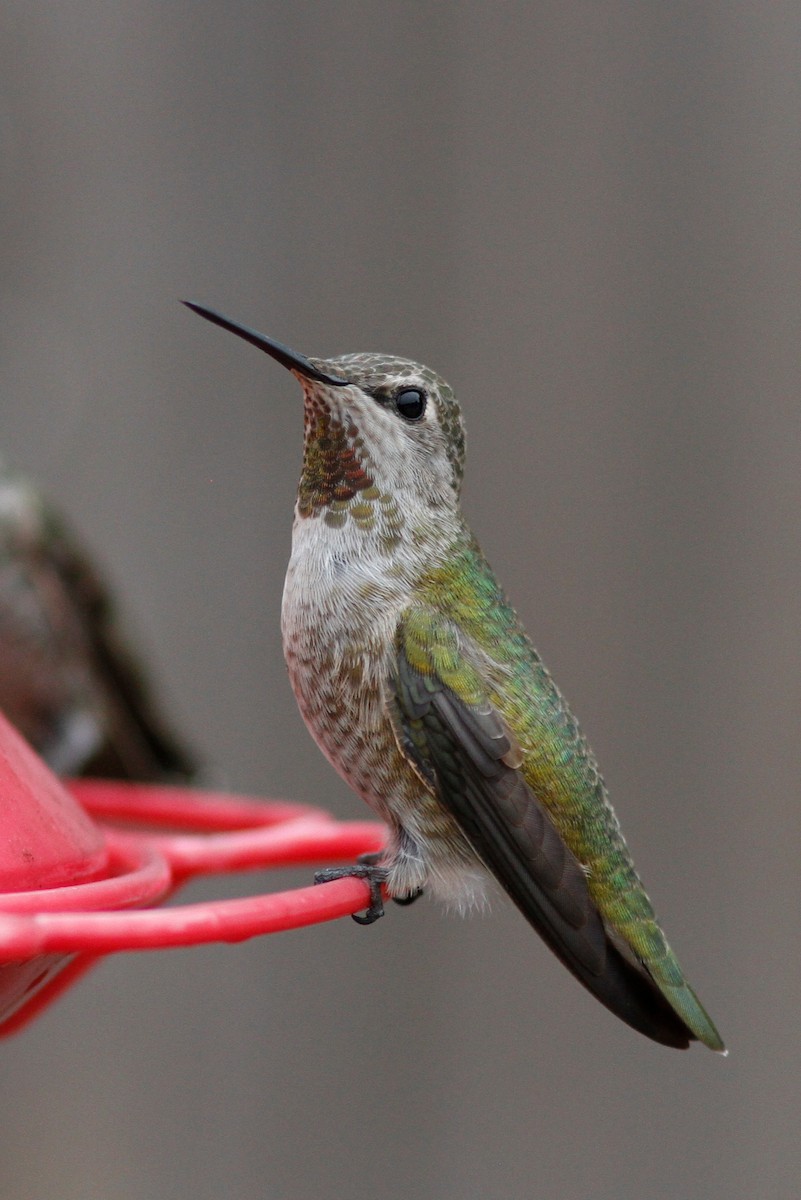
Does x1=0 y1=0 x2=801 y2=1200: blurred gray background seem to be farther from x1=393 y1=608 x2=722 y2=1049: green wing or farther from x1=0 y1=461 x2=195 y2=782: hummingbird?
x1=393 y1=608 x2=722 y2=1049: green wing

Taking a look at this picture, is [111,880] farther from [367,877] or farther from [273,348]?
[273,348]

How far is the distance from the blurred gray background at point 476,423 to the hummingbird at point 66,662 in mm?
754

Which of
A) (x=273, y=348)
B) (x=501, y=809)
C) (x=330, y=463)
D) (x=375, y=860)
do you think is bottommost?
(x=375, y=860)

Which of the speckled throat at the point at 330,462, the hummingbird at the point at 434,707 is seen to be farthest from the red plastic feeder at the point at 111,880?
the speckled throat at the point at 330,462

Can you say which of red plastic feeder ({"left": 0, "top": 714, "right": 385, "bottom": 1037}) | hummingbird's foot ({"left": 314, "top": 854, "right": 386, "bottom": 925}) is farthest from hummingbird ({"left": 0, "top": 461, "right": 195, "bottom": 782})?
hummingbird's foot ({"left": 314, "top": 854, "right": 386, "bottom": 925})

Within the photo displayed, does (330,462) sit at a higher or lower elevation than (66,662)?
higher

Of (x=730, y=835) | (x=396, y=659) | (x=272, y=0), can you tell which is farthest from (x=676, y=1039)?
(x=272, y=0)

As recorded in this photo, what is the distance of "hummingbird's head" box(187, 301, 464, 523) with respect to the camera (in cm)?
186

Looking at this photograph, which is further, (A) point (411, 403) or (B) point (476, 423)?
(B) point (476, 423)

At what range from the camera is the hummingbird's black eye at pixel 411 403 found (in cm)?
192

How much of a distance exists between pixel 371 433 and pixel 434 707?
0.42m

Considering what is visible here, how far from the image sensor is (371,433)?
1.89 meters

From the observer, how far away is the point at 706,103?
3.66 m

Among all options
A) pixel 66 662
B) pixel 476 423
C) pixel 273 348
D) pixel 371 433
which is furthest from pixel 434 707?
pixel 476 423
